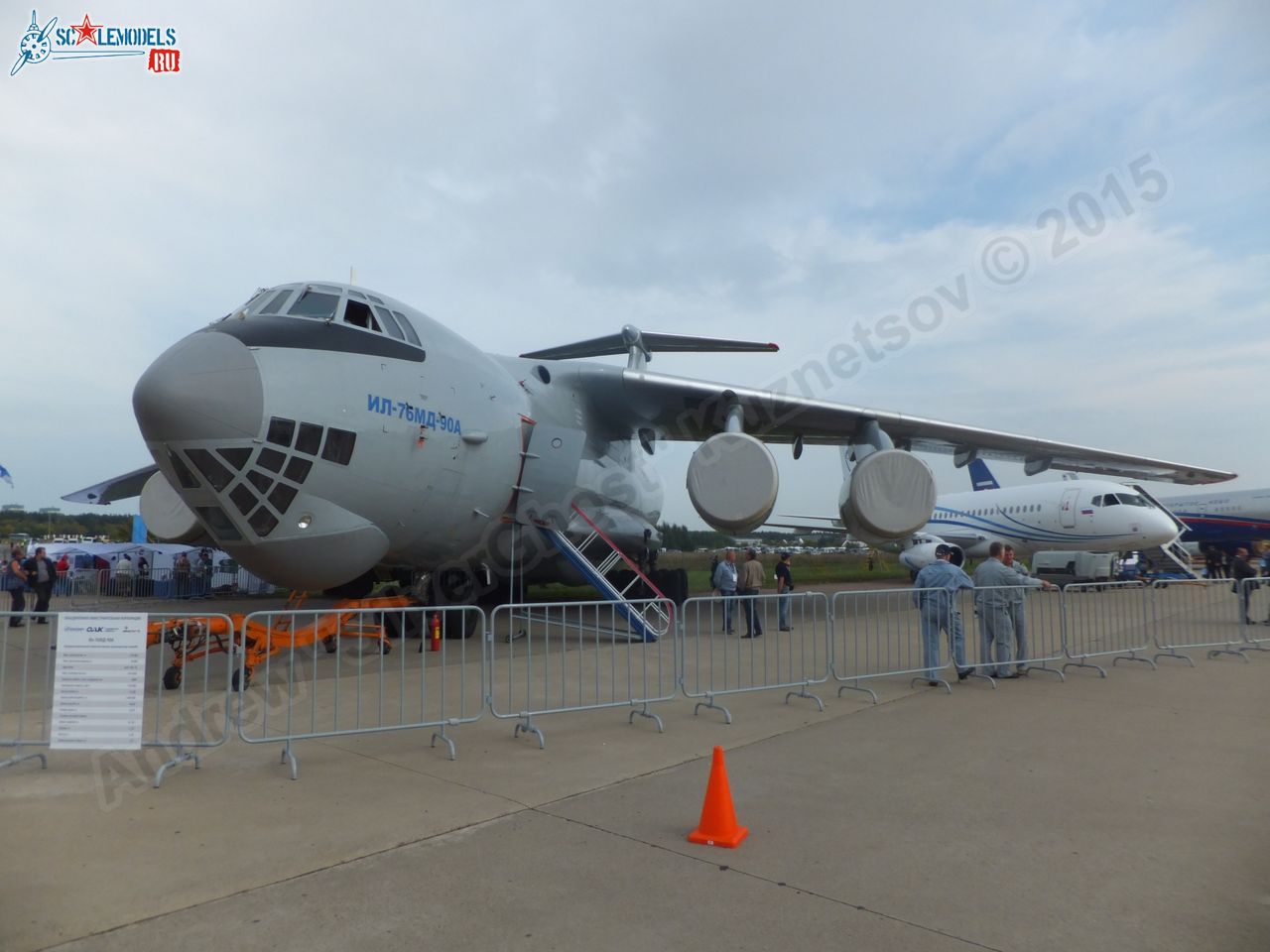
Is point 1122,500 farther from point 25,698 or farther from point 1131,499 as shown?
point 25,698

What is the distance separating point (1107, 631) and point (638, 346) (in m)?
9.19

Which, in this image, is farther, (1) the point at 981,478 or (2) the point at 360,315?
(1) the point at 981,478

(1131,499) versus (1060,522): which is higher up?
(1131,499)

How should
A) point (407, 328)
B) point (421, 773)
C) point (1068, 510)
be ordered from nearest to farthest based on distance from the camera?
point (421, 773) < point (407, 328) < point (1068, 510)

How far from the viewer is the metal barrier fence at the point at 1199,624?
1034 cm

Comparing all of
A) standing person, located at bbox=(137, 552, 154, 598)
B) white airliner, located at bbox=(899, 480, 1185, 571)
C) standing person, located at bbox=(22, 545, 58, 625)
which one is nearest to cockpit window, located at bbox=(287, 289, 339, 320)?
standing person, located at bbox=(22, 545, 58, 625)

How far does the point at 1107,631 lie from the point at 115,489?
19898mm

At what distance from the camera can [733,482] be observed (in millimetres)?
10164

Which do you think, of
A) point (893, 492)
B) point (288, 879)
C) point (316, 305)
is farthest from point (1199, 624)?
point (288, 879)

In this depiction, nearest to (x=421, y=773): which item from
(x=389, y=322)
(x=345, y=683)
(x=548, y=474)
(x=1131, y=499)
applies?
(x=345, y=683)

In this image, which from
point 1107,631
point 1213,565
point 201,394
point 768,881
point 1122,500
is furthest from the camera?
point 1213,565

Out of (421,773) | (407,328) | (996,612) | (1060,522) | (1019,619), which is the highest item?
(407,328)

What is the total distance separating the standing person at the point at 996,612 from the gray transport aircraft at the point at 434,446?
2525 millimetres

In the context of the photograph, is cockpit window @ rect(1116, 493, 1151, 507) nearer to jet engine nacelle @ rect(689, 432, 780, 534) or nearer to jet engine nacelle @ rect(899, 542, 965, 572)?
jet engine nacelle @ rect(899, 542, 965, 572)
